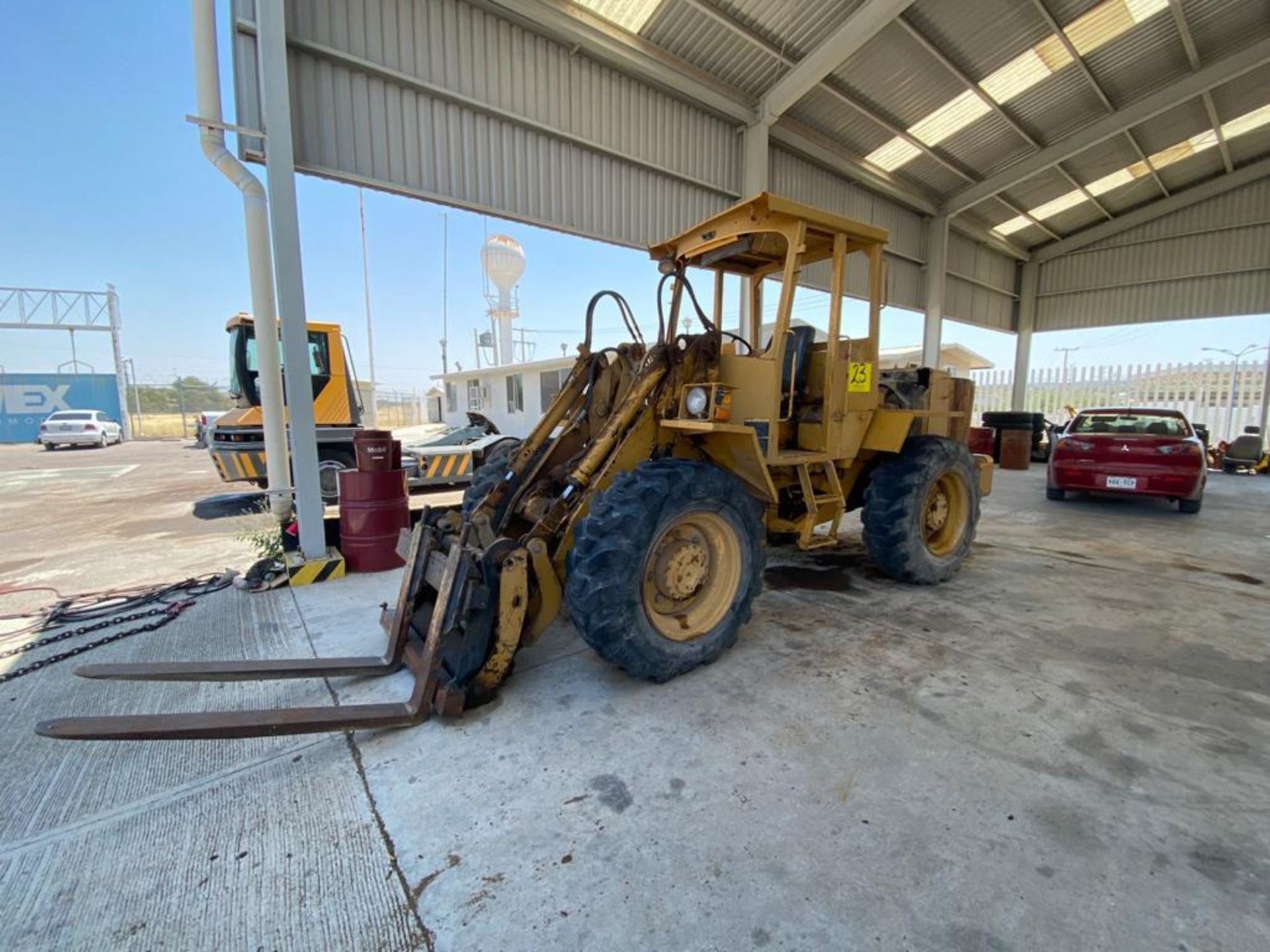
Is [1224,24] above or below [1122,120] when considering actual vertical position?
above

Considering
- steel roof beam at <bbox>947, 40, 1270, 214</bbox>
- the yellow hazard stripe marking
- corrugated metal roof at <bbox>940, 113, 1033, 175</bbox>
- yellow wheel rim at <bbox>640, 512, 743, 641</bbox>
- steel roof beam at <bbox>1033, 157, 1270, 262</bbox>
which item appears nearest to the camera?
yellow wheel rim at <bbox>640, 512, 743, 641</bbox>

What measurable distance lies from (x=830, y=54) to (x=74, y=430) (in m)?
26.4

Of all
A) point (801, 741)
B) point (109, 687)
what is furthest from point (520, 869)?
point (109, 687)

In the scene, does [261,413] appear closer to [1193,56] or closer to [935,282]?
[935,282]

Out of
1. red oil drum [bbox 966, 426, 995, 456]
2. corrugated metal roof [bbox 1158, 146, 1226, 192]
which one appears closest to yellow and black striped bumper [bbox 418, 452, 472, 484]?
red oil drum [bbox 966, 426, 995, 456]

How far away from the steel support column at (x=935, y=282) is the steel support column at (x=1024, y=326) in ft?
16.5

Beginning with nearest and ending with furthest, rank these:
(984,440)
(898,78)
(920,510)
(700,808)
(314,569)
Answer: (700,808) < (920,510) < (314,569) < (898,78) < (984,440)

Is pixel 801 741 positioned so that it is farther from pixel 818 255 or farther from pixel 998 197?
pixel 998 197

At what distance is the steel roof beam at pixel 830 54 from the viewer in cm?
637

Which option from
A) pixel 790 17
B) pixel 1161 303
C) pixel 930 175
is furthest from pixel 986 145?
pixel 1161 303

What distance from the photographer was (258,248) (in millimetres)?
4723

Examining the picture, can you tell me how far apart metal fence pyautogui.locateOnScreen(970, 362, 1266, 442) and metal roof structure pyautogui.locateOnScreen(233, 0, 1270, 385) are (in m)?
2.07

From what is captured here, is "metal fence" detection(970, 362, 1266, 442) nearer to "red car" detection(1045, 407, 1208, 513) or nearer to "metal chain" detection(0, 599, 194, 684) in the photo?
"red car" detection(1045, 407, 1208, 513)

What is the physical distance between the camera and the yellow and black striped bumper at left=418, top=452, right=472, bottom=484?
29.3 ft
